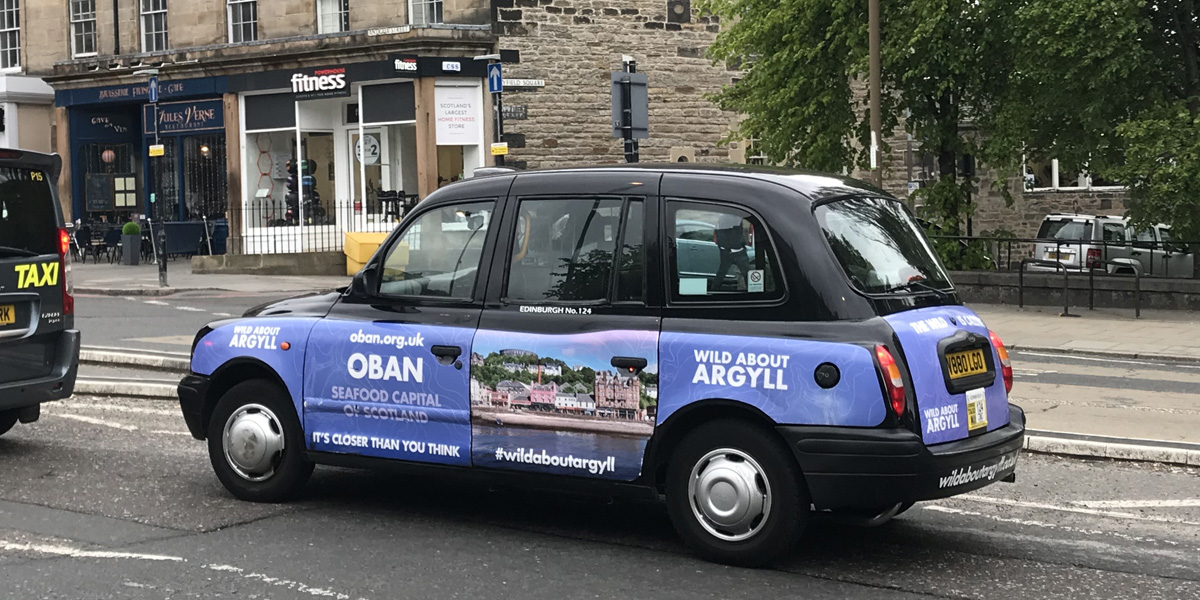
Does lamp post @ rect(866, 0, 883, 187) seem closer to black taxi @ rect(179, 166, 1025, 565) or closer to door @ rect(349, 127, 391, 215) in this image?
door @ rect(349, 127, 391, 215)

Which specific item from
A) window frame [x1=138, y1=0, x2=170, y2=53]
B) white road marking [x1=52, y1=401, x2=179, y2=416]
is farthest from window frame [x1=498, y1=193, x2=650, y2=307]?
window frame [x1=138, y1=0, x2=170, y2=53]

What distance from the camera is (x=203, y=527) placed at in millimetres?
7402

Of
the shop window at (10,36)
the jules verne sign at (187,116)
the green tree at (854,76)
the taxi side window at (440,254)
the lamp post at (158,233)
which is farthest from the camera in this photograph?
the shop window at (10,36)

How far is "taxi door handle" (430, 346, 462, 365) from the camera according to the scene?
7.23 meters

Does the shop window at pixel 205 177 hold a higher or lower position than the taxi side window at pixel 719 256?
higher

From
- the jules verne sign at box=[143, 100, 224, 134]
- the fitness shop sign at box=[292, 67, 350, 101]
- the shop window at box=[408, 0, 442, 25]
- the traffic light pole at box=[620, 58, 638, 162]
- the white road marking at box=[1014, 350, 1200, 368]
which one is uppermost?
the shop window at box=[408, 0, 442, 25]

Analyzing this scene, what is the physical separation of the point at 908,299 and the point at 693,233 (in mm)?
1041

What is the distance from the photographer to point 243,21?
1369 inches

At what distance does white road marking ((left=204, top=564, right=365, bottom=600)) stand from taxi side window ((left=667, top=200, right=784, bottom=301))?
2048 mm

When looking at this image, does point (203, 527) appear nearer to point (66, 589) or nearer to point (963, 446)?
point (66, 589)

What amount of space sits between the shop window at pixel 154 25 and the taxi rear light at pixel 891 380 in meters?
33.0

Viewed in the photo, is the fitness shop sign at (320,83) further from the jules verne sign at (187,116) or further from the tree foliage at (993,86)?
the tree foliage at (993,86)

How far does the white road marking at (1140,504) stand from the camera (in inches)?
318

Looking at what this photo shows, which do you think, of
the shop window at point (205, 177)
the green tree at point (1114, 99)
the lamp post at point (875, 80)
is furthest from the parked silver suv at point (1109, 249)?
the shop window at point (205, 177)
